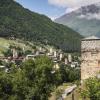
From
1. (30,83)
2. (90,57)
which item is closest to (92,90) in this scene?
(90,57)

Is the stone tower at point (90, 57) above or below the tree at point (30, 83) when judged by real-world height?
above

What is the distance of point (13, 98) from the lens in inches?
3538

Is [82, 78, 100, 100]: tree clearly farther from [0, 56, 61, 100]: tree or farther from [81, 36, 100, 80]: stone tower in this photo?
[0, 56, 61, 100]: tree

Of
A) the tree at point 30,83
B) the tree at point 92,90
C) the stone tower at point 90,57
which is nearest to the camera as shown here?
the tree at point 92,90

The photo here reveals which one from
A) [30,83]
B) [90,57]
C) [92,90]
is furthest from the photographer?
[30,83]

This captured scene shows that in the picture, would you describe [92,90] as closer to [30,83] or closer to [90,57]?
[90,57]

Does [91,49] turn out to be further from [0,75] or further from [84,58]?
[0,75]

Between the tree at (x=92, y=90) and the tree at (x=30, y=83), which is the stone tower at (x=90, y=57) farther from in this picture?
the tree at (x=30, y=83)

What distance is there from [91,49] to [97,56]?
1.56m

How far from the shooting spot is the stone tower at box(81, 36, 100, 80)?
65.0m

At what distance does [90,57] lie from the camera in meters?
65.8

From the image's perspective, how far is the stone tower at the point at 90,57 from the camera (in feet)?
213

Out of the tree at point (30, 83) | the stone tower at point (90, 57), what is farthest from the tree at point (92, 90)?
the tree at point (30, 83)

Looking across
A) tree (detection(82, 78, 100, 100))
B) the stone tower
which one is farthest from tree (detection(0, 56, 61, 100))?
tree (detection(82, 78, 100, 100))
